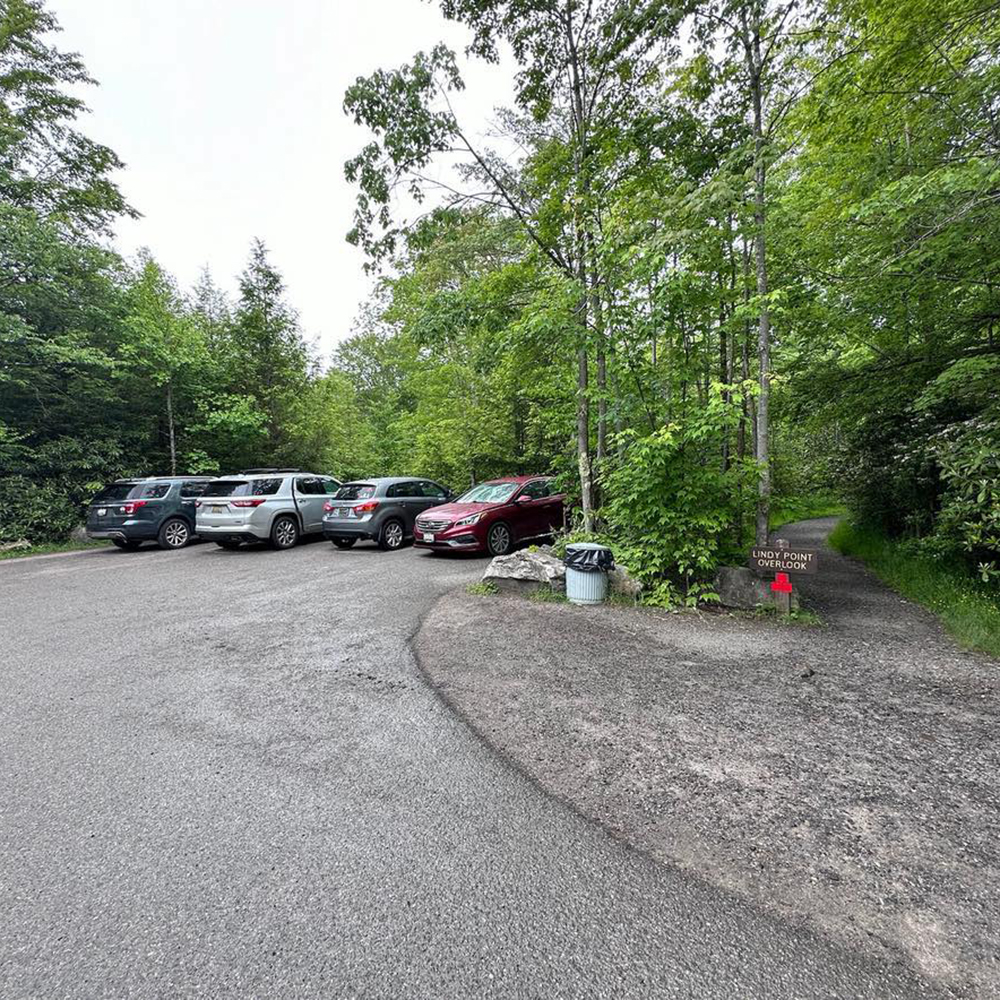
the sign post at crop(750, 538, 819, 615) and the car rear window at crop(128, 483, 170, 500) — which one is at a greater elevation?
the car rear window at crop(128, 483, 170, 500)

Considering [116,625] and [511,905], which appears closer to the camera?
[511,905]

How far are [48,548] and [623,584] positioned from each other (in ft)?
41.9

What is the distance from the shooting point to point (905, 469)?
273 inches

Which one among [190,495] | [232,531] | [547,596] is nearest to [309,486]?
[232,531]

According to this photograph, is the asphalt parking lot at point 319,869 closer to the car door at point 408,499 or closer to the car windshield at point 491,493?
the car windshield at point 491,493

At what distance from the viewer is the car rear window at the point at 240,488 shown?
31.6 ft

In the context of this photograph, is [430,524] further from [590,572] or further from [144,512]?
[144,512]

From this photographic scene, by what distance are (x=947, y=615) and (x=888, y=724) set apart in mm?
2986

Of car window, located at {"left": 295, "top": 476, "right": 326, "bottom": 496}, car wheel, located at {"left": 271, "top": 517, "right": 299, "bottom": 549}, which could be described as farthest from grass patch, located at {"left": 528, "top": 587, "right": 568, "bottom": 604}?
car window, located at {"left": 295, "top": 476, "right": 326, "bottom": 496}

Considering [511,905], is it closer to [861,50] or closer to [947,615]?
[947,615]

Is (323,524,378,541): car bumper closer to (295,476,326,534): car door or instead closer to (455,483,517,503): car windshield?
(295,476,326,534): car door

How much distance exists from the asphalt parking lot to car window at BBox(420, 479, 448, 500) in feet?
23.7

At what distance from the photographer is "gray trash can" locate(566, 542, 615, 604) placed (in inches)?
220

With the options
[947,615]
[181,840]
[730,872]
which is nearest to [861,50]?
[947,615]
